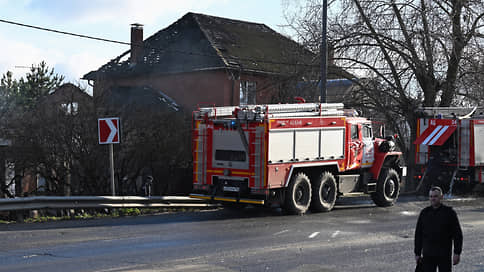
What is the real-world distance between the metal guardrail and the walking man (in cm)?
959

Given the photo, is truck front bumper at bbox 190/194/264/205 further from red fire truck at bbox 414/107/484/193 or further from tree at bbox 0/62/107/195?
red fire truck at bbox 414/107/484/193

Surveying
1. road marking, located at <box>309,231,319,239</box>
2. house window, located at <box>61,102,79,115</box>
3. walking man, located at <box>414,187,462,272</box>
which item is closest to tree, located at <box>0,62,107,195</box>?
house window, located at <box>61,102,79,115</box>

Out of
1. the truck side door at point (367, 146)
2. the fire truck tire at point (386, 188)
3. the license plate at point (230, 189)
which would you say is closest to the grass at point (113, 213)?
the license plate at point (230, 189)

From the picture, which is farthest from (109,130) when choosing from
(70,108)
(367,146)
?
(367,146)

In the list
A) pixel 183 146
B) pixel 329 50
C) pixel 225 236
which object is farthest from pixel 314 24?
pixel 225 236

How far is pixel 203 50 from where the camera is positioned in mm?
34500

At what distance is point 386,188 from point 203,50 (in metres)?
17.7

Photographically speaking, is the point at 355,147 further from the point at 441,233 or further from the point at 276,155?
the point at 441,233

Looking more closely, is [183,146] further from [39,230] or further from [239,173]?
[39,230]

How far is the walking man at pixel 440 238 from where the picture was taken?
7172mm

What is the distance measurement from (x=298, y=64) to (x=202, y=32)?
12.1 m

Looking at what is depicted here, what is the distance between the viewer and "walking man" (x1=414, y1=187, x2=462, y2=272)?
282 inches

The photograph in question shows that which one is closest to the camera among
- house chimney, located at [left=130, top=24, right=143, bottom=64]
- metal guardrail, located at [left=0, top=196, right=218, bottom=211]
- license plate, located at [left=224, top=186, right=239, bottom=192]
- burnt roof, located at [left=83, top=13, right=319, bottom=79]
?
metal guardrail, located at [left=0, top=196, right=218, bottom=211]

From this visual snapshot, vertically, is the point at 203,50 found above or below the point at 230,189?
above
